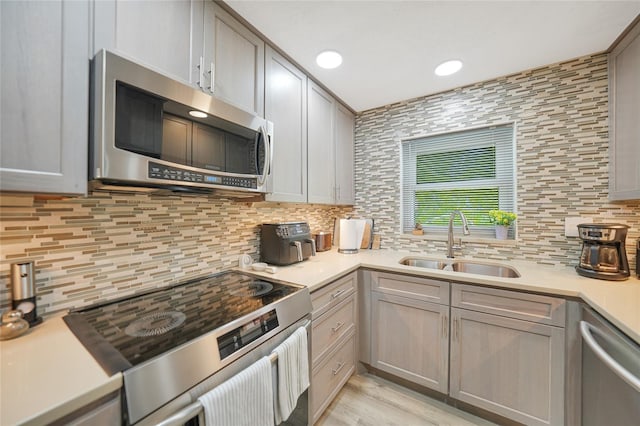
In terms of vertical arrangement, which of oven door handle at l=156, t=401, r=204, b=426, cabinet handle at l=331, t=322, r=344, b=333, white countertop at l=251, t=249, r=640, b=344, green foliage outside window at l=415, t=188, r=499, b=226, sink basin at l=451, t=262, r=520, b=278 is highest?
green foliage outside window at l=415, t=188, r=499, b=226

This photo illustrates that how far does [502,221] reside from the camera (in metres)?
1.88

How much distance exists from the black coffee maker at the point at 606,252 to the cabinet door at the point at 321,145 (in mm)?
1651

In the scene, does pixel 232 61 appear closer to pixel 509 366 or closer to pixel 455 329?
pixel 455 329

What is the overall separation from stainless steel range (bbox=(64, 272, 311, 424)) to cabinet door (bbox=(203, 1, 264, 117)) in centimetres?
96

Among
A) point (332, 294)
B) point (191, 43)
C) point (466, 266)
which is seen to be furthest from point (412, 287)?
point (191, 43)

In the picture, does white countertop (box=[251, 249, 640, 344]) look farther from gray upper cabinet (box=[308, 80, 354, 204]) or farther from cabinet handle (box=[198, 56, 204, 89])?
cabinet handle (box=[198, 56, 204, 89])

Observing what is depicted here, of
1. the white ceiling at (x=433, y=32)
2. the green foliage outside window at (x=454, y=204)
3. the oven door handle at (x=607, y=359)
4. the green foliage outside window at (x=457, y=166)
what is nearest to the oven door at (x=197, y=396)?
the oven door handle at (x=607, y=359)

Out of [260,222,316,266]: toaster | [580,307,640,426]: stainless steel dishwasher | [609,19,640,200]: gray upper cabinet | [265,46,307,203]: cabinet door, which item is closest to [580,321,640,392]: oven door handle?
[580,307,640,426]: stainless steel dishwasher

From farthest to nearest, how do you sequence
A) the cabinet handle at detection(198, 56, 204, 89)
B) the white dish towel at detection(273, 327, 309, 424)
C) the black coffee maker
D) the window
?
the window
the black coffee maker
the cabinet handle at detection(198, 56, 204, 89)
the white dish towel at detection(273, 327, 309, 424)

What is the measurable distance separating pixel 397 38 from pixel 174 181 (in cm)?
146

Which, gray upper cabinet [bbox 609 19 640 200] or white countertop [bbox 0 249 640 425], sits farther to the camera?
gray upper cabinet [bbox 609 19 640 200]

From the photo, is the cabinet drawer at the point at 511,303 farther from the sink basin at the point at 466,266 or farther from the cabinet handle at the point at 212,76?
the cabinet handle at the point at 212,76

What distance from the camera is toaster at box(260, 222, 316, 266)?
5.43 feet

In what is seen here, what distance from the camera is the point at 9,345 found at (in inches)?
27.8
